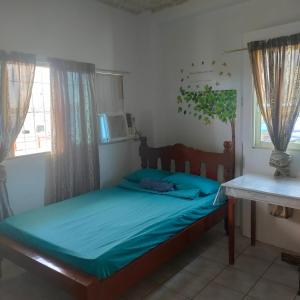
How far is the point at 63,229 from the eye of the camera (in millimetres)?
2379

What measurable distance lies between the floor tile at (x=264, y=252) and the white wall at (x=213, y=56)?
91 millimetres

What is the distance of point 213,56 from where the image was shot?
3.48 meters

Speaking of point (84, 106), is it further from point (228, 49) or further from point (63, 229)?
point (228, 49)

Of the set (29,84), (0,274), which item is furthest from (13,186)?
(29,84)

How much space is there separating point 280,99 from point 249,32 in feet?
2.63

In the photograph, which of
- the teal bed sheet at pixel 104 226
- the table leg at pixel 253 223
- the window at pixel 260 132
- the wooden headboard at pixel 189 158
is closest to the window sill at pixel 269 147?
the window at pixel 260 132

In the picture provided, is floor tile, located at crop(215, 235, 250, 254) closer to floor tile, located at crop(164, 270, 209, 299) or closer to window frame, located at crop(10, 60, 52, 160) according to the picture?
floor tile, located at crop(164, 270, 209, 299)

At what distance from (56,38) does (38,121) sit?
35.1 inches

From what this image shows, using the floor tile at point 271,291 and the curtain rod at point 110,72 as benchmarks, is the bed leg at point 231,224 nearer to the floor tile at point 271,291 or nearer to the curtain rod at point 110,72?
the floor tile at point 271,291

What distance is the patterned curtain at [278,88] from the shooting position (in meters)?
2.75

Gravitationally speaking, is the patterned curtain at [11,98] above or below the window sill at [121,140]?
above

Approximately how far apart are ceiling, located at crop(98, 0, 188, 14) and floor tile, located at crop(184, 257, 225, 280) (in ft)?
9.43

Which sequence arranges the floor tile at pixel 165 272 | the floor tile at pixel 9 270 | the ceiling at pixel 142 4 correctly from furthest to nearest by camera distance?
the ceiling at pixel 142 4
the floor tile at pixel 9 270
the floor tile at pixel 165 272

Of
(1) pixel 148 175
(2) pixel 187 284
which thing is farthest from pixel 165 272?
(1) pixel 148 175
